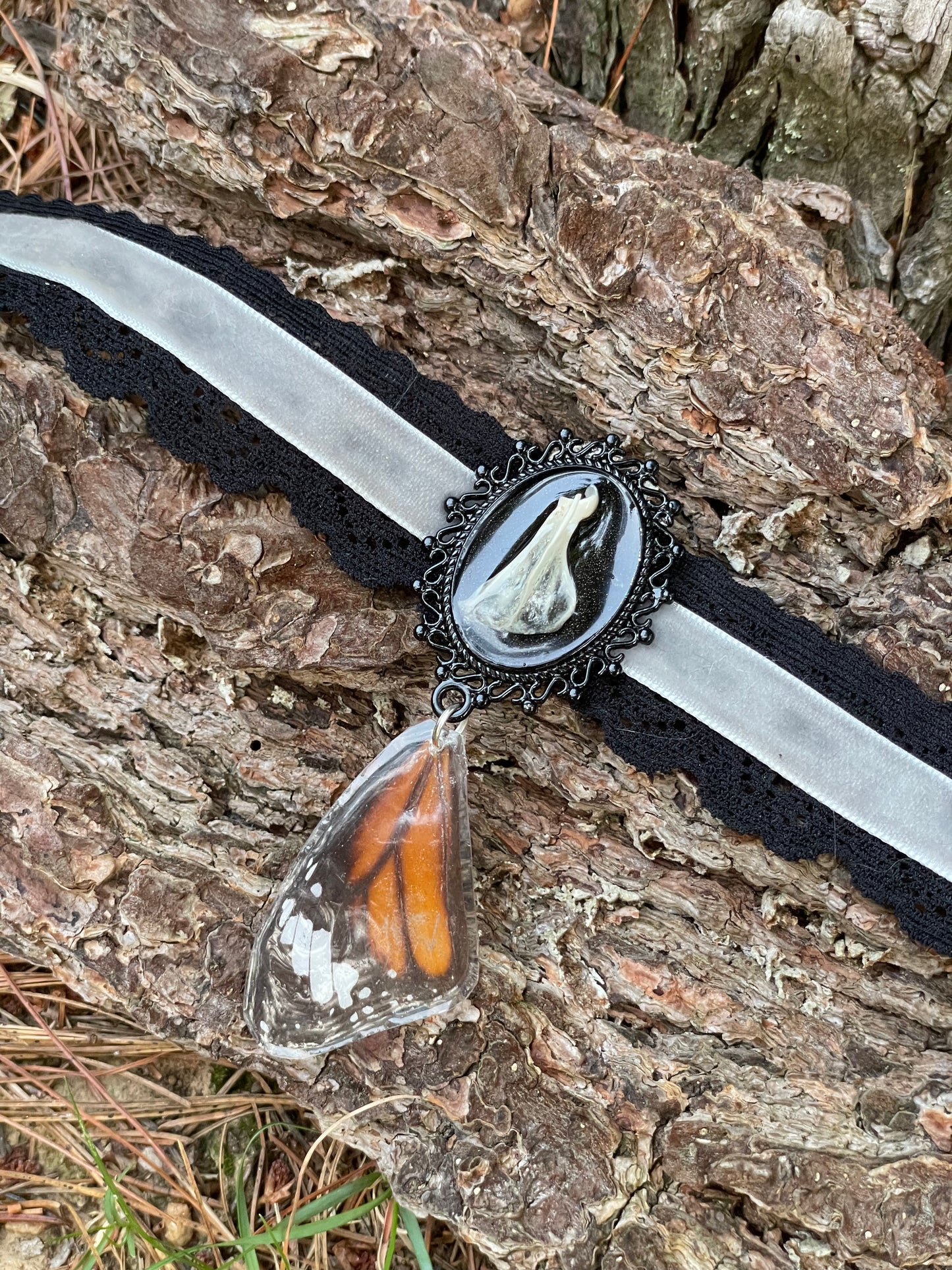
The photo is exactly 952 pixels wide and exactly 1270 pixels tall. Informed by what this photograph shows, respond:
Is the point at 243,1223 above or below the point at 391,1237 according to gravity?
below

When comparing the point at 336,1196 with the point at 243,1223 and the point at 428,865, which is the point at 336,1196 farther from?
the point at 428,865

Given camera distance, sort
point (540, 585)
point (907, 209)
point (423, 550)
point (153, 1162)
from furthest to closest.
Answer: point (907, 209) → point (153, 1162) → point (423, 550) → point (540, 585)

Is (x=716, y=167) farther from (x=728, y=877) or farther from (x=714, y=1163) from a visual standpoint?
(x=714, y=1163)

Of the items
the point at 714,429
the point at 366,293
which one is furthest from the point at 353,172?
the point at 714,429

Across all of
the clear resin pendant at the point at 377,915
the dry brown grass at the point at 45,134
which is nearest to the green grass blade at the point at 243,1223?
the clear resin pendant at the point at 377,915

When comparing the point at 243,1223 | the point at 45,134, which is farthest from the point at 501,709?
the point at 45,134

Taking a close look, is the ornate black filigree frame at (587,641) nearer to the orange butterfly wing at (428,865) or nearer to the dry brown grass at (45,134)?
the orange butterfly wing at (428,865)
